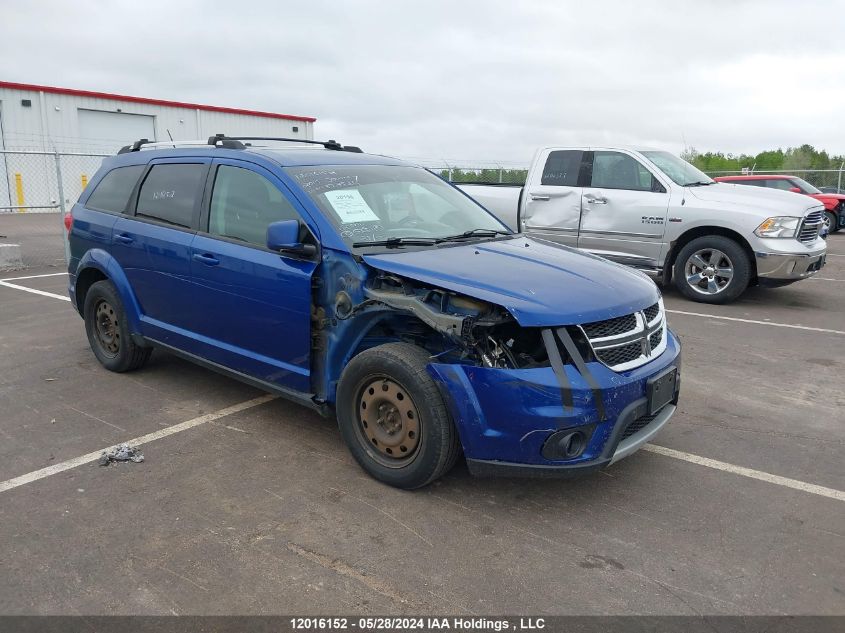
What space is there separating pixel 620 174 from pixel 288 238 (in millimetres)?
6745

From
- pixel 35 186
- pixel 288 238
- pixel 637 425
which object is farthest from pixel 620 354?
pixel 35 186

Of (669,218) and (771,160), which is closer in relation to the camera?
(669,218)

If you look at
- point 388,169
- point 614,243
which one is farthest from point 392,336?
point 614,243

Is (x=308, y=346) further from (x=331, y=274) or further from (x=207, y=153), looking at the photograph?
(x=207, y=153)

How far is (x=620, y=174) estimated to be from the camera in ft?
30.6

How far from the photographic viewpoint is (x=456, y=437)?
3.38 metres

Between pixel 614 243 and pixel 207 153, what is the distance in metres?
6.23

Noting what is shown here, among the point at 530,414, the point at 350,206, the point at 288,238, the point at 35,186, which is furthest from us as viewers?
the point at 35,186

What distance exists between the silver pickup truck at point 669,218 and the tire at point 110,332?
A: 5.95 m

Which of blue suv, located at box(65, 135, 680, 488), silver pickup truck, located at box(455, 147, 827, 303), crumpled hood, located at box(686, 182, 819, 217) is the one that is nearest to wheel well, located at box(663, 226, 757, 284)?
silver pickup truck, located at box(455, 147, 827, 303)

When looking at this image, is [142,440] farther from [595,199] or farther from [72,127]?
[72,127]

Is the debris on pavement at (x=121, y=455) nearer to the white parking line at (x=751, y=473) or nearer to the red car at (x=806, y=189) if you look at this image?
the white parking line at (x=751, y=473)

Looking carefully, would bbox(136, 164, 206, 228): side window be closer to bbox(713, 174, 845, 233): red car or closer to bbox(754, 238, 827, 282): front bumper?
bbox(754, 238, 827, 282): front bumper
